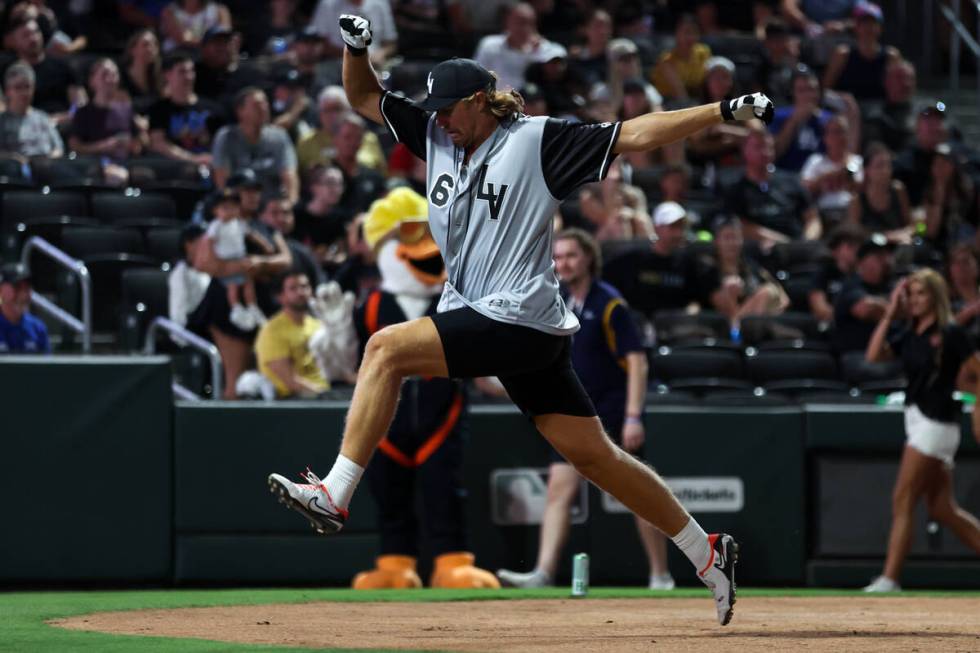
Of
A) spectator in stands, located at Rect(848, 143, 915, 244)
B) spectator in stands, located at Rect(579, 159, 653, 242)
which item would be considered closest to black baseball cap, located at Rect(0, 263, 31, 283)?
spectator in stands, located at Rect(579, 159, 653, 242)

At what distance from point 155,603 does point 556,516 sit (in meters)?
3.03

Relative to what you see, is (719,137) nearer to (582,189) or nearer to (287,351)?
(582,189)

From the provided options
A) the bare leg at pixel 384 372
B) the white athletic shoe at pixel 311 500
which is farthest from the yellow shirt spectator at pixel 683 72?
the white athletic shoe at pixel 311 500

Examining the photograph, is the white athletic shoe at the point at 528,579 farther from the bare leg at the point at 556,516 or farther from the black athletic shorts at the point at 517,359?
the black athletic shorts at the point at 517,359

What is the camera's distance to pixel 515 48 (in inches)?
659

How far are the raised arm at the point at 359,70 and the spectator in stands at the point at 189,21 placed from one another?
Answer: 387 inches

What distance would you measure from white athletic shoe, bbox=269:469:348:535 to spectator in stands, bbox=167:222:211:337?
21.1 feet

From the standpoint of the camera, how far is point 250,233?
12.9m

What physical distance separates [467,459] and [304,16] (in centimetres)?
848

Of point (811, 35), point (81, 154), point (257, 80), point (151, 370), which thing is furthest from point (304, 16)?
point (151, 370)

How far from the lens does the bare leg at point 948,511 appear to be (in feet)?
34.4

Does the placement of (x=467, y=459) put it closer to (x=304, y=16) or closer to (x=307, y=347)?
(x=307, y=347)

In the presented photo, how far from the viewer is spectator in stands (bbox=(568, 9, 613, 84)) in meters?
17.3

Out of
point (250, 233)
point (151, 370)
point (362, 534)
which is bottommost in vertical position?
point (362, 534)
